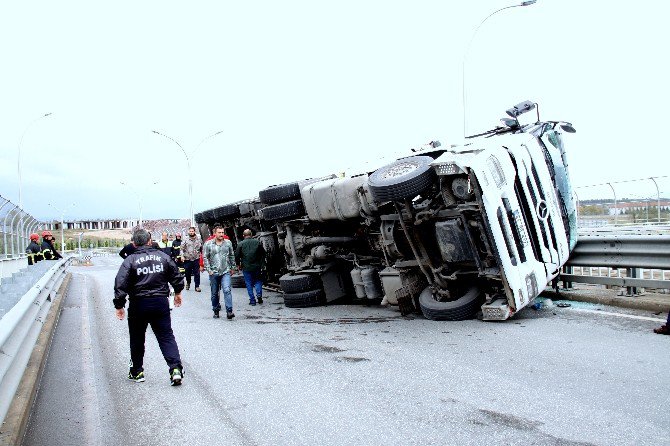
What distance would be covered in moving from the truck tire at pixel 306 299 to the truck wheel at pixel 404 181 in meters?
3.27

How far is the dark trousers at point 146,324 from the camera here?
19.2 feet

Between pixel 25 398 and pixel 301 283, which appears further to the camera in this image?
pixel 301 283

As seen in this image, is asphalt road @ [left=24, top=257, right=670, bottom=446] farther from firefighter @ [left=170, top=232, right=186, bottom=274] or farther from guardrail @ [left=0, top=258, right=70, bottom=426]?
firefighter @ [left=170, top=232, right=186, bottom=274]

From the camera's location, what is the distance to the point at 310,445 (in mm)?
3904

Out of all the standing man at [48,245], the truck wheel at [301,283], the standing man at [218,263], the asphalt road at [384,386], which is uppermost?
the standing man at [48,245]

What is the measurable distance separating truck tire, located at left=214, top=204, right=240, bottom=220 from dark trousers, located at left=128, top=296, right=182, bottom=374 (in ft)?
27.8

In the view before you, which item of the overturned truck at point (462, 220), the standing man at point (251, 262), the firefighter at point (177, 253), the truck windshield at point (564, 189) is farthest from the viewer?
the firefighter at point (177, 253)

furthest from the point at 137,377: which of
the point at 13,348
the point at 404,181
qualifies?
the point at 404,181

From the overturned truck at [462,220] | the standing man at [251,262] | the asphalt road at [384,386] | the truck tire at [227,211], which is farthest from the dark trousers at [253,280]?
the asphalt road at [384,386]

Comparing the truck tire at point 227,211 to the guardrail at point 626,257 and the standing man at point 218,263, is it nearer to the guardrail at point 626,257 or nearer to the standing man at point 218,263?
the standing man at point 218,263

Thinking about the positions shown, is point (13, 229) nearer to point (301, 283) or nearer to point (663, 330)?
point (301, 283)

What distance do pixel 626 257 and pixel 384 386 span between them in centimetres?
450

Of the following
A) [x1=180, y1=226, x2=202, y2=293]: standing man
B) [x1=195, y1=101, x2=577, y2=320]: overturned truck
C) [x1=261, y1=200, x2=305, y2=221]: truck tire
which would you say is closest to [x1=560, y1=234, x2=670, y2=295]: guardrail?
[x1=195, y1=101, x2=577, y2=320]: overturned truck

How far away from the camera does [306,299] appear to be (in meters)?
10.5
